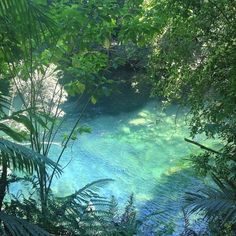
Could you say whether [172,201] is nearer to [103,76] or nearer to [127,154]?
[127,154]

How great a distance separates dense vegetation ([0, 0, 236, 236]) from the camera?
11.7 ft

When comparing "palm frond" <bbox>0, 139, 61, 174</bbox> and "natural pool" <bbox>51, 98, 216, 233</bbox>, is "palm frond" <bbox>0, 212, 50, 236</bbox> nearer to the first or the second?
"palm frond" <bbox>0, 139, 61, 174</bbox>

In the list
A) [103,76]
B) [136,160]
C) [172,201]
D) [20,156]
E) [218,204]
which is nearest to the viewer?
[20,156]

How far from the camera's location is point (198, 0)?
18.1 feet

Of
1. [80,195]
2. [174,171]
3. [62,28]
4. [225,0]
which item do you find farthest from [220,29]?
[174,171]

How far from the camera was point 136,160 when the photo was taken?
12.2m

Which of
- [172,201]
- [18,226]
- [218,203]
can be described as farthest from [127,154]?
[18,226]

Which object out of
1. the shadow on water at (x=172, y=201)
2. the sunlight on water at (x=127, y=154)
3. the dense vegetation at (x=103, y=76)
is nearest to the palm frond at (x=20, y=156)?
the dense vegetation at (x=103, y=76)

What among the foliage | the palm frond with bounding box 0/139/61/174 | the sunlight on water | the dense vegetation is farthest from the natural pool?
the palm frond with bounding box 0/139/61/174

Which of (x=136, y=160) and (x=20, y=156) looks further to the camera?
(x=136, y=160)

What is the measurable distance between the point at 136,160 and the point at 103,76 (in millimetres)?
7209

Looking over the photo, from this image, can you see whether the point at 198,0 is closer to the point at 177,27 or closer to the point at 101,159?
the point at 177,27

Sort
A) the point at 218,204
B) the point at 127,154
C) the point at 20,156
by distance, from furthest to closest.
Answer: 1. the point at 127,154
2. the point at 218,204
3. the point at 20,156

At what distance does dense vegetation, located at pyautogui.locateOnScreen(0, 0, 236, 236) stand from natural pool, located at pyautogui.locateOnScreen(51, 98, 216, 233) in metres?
1.59
